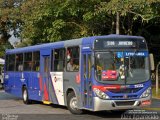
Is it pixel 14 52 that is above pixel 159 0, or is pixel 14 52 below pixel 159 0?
below

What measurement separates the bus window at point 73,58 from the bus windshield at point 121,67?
133 centimetres

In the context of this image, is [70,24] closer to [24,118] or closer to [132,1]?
[132,1]

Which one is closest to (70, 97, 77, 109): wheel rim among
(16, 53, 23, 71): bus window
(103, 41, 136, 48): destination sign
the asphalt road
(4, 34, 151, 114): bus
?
(4, 34, 151, 114): bus

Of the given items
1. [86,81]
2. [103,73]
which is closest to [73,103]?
[86,81]

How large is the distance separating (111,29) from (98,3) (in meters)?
3.88

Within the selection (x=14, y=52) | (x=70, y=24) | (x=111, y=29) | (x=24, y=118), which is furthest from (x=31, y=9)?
(x=24, y=118)

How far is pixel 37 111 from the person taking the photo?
17.8 metres

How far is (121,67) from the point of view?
15.0 meters

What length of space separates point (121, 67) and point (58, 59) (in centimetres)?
352

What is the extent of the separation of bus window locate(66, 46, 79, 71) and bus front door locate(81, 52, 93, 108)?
0.54 meters

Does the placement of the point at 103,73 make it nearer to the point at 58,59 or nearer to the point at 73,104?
the point at 73,104

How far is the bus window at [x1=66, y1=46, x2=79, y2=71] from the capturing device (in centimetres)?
1627

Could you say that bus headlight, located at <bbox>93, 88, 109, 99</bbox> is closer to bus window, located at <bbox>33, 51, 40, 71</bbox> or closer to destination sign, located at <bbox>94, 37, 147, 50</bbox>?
destination sign, located at <bbox>94, 37, 147, 50</bbox>

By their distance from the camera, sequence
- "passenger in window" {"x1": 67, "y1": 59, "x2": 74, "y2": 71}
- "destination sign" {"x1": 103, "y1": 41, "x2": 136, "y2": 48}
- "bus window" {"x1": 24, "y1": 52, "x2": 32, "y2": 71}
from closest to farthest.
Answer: "destination sign" {"x1": 103, "y1": 41, "x2": 136, "y2": 48} < "passenger in window" {"x1": 67, "y1": 59, "x2": 74, "y2": 71} < "bus window" {"x1": 24, "y1": 52, "x2": 32, "y2": 71}
